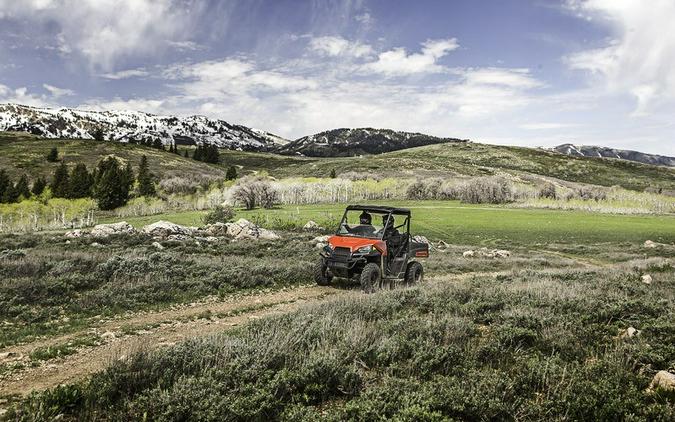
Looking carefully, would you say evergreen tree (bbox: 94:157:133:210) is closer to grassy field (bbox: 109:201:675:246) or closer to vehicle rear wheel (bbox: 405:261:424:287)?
grassy field (bbox: 109:201:675:246)

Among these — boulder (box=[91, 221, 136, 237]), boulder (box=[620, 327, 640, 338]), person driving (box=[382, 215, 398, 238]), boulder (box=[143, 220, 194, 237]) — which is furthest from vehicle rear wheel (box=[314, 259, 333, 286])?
boulder (box=[91, 221, 136, 237])

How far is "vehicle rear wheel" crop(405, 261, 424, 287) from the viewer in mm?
15562

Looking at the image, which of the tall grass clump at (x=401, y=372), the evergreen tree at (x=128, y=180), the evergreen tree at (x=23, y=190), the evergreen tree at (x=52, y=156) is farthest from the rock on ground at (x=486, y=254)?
the evergreen tree at (x=52, y=156)

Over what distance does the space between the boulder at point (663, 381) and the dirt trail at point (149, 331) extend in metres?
7.35

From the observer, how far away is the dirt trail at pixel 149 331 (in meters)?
6.49

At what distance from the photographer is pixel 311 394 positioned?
223 inches

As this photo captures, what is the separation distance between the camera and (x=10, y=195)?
7962cm

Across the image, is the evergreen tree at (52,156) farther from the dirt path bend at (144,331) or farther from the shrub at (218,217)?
the dirt path bend at (144,331)

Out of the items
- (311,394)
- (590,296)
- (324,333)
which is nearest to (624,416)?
(311,394)

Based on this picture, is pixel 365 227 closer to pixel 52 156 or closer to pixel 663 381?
pixel 663 381

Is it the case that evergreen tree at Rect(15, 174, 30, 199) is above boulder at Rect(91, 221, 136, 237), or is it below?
above

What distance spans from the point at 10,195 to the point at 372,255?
300ft

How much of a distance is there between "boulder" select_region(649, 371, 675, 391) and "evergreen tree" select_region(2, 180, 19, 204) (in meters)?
98.6

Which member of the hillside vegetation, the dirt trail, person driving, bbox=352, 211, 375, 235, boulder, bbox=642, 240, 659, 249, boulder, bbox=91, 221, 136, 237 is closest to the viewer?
the dirt trail
